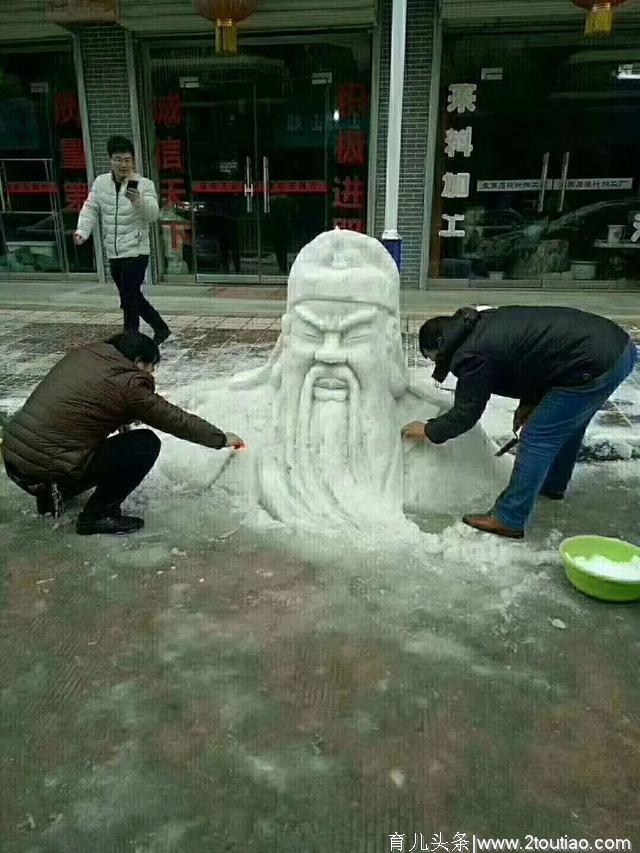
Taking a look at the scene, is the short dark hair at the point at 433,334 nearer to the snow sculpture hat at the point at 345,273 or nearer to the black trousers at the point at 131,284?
the snow sculpture hat at the point at 345,273

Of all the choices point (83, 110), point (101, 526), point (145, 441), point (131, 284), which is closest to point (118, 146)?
point (131, 284)

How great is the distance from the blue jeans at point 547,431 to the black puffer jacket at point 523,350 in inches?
2.0

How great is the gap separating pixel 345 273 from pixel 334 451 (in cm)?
87

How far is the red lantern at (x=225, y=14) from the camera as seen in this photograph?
688 cm

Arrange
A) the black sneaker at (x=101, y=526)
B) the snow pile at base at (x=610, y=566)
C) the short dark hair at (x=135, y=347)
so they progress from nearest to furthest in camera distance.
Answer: the snow pile at base at (x=610, y=566) < the short dark hair at (x=135, y=347) < the black sneaker at (x=101, y=526)

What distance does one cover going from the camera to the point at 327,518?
3342mm

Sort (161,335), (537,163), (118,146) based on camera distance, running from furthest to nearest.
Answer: (537,163) → (161,335) → (118,146)

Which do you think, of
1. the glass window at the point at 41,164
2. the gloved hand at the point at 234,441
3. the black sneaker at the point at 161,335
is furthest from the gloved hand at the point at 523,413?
the glass window at the point at 41,164

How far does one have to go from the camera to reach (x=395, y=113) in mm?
6684

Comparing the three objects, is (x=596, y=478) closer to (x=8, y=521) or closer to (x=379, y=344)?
(x=379, y=344)

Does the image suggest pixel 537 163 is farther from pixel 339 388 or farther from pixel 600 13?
pixel 339 388

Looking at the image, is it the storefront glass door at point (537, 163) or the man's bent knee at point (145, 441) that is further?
the storefront glass door at point (537, 163)

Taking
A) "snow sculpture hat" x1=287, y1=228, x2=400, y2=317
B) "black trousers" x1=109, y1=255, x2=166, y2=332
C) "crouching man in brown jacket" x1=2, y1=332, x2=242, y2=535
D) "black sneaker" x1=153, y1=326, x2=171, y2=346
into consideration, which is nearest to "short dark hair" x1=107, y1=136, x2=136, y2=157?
"black trousers" x1=109, y1=255, x2=166, y2=332

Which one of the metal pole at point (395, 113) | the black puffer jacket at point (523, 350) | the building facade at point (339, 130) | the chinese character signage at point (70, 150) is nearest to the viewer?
the black puffer jacket at point (523, 350)
